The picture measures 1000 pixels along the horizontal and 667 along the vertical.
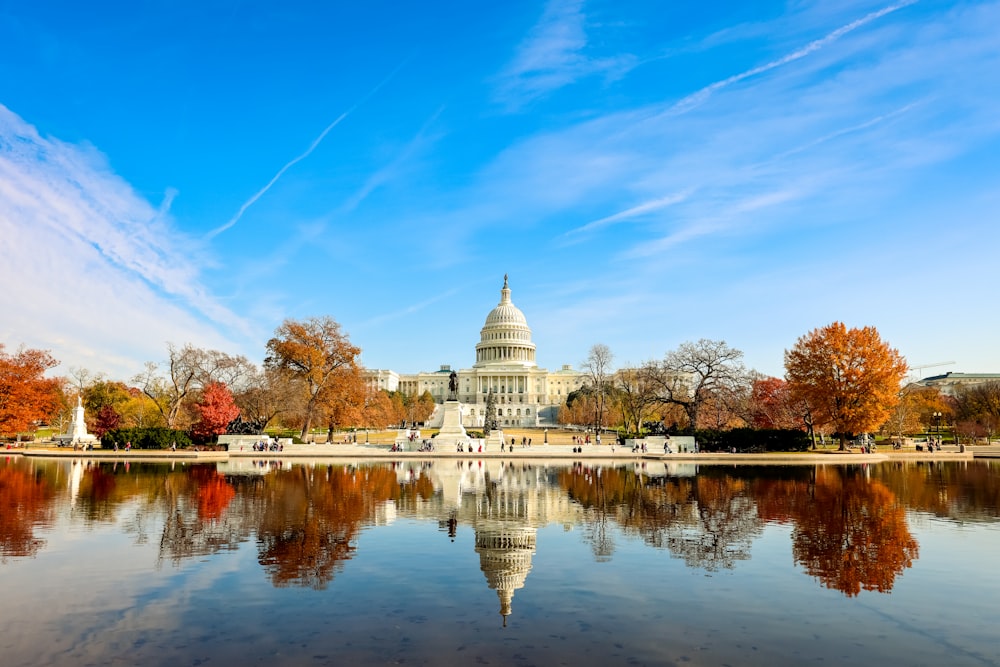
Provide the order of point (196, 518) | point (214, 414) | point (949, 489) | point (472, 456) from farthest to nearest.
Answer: point (214, 414), point (472, 456), point (949, 489), point (196, 518)

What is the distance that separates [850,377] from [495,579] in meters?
51.3

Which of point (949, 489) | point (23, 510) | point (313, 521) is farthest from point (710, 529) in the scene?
point (23, 510)

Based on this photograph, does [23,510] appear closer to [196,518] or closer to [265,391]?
[196,518]

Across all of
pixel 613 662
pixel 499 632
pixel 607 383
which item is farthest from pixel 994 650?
pixel 607 383

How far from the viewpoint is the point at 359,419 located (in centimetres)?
6259

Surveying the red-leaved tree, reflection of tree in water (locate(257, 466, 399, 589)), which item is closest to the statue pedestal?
the red-leaved tree

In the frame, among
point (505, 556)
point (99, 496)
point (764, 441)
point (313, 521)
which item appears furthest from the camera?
point (764, 441)

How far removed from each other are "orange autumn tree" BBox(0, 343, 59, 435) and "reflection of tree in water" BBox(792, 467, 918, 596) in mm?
59458

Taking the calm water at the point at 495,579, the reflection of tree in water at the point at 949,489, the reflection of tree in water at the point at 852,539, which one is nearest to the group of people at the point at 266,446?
the calm water at the point at 495,579

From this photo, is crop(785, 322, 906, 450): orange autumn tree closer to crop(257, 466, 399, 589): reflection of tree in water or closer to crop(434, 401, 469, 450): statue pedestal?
crop(434, 401, 469, 450): statue pedestal

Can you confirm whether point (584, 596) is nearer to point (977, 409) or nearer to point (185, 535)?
point (185, 535)

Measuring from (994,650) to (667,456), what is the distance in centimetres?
4247

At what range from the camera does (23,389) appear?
190 ft

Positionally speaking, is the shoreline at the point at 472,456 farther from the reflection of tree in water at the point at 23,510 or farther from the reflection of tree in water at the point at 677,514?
the reflection of tree in water at the point at 23,510
